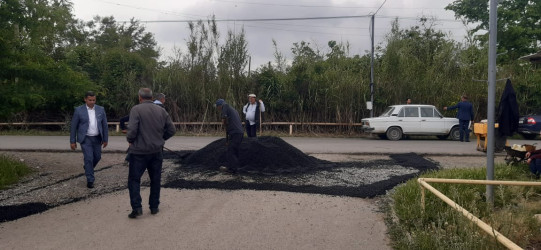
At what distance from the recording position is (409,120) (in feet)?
59.8

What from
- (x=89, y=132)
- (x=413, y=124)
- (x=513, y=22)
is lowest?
(x=89, y=132)

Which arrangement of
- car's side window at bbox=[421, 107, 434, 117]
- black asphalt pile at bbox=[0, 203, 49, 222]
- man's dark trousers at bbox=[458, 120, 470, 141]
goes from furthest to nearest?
car's side window at bbox=[421, 107, 434, 117] < man's dark trousers at bbox=[458, 120, 470, 141] < black asphalt pile at bbox=[0, 203, 49, 222]

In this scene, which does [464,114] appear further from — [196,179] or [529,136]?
[196,179]

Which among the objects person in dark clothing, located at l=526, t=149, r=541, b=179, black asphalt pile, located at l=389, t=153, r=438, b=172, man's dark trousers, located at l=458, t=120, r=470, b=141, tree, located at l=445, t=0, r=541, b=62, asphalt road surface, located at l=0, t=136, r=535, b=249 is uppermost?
tree, located at l=445, t=0, r=541, b=62

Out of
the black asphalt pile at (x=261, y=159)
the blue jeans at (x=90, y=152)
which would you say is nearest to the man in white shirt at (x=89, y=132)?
the blue jeans at (x=90, y=152)

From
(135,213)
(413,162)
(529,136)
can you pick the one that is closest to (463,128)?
(529,136)

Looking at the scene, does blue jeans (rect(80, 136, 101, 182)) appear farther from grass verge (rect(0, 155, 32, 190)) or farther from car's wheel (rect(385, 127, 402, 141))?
car's wheel (rect(385, 127, 402, 141))

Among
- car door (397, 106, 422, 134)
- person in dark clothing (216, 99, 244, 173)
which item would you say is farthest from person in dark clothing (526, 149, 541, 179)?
car door (397, 106, 422, 134)

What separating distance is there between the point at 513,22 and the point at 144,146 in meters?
28.6

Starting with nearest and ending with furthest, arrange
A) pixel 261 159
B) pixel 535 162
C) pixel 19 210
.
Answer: pixel 19 210 → pixel 535 162 → pixel 261 159

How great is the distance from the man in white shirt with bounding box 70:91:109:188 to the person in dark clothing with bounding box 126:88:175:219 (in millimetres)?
2333

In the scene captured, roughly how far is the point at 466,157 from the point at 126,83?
17.0 metres

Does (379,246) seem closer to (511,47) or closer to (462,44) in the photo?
(462,44)

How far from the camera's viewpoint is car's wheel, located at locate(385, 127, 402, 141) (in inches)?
723
